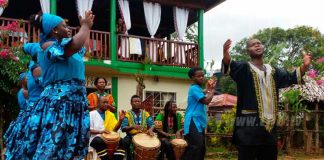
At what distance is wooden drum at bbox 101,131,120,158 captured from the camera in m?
6.29

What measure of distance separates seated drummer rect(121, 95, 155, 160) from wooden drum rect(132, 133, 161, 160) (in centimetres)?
18

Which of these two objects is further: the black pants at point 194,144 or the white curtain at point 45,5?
the white curtain at point 45,5

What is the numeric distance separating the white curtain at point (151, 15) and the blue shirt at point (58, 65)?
9957 mm

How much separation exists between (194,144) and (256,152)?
1.52 metres

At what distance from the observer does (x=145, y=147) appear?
648cm

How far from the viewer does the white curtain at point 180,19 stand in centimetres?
1380

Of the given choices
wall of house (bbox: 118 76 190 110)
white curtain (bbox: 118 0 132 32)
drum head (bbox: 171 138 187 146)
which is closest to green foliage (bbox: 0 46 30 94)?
drum head (bbox: 171 138 187 146)

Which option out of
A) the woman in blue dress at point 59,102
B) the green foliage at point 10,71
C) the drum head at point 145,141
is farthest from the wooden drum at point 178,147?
the woman in blue dress at point 59,102

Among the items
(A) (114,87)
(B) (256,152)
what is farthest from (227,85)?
(B) (256,152)

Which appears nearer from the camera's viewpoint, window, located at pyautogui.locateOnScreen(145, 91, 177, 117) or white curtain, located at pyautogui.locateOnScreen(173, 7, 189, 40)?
window, located at pyautogui.locateOnScreen(145, 91, 177, 117)

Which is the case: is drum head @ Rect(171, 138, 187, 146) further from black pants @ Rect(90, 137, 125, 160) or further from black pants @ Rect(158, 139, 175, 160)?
black pants @ Rect(90, 137, 125, 160)

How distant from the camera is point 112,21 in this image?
12.6 meters

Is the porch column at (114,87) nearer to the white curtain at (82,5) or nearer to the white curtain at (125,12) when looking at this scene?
the white curtain at (125,12)

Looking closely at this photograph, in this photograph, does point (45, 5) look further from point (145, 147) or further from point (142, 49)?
point (145, 147)
